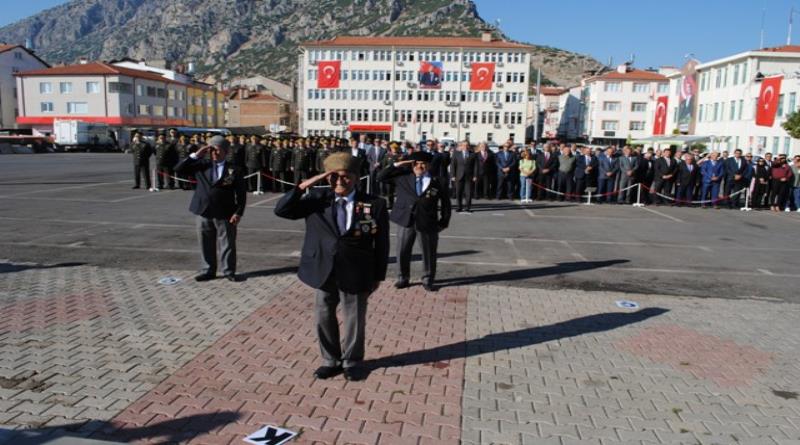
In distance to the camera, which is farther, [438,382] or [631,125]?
[631,125]

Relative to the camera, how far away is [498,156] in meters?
19.5

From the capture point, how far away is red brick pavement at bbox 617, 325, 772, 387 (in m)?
5.21

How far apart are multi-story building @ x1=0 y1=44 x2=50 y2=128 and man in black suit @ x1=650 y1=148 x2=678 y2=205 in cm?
8186

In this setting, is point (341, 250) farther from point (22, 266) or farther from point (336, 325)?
point (22, 266)

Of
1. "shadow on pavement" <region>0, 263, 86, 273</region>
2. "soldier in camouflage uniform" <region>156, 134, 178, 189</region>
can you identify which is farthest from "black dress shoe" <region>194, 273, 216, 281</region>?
"soldier in camouflage uniform" <region>156, 134, 178, 189</region>

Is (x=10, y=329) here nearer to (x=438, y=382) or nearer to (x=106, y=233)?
(x=438, y=382)

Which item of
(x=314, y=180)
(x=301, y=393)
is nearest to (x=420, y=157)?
(x=314, y=180)

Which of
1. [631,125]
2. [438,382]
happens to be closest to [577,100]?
[631,125]

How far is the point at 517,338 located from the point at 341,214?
238cm

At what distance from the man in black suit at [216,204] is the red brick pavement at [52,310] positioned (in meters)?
1.38

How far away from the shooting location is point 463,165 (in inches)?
659

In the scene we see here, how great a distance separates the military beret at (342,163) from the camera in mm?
4484

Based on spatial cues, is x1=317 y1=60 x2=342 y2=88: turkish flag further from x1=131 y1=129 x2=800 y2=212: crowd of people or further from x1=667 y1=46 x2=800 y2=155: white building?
x1=131 y1=129 x2=800 y2=212: crowd of people

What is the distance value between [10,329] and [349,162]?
3.82 meters
